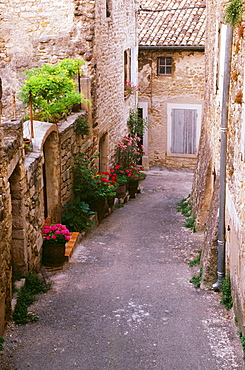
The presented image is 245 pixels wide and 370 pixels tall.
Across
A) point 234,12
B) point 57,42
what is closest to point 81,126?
point 57,42

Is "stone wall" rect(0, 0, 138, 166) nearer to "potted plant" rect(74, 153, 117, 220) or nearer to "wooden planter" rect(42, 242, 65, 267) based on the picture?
"potted plant" rect(74, 153, 117, 220)

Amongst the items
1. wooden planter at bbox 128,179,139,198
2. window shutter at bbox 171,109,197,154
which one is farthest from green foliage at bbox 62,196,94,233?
window shutter at bbox 171,109,197,154

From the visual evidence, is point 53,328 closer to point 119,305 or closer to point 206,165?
point 119,305

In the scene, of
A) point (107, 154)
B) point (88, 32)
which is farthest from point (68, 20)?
point (107, 154)

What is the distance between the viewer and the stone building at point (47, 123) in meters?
6.50

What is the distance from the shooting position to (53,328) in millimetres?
5832

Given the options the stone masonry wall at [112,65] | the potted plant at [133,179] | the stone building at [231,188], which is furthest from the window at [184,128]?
the stone building at [231,188]

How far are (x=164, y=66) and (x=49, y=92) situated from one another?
390 inches

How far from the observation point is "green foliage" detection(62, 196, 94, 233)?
9.18m

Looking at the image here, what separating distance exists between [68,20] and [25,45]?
113cm

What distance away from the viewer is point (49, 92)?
8.38 metres

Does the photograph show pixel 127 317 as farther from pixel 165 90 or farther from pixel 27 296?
pixel 165 90

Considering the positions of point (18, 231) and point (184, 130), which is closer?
point (18, 231)

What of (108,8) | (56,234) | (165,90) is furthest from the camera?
(165,90)
